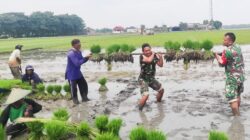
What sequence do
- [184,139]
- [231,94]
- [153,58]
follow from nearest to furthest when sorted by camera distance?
[184,139] → [231,94] → [153,58]

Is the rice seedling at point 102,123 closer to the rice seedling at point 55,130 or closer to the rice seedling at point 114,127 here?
the rice seedling at point 114,127

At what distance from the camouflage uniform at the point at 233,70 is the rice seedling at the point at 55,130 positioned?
361 centimetres

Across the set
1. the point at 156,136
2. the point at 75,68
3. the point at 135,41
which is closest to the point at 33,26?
the point at 135,41

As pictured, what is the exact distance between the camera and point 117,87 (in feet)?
44.5

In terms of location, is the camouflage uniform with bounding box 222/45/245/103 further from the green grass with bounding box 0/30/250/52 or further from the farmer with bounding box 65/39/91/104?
the green grass with bounding box 0/30/250/52

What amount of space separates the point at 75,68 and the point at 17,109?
12.3ft

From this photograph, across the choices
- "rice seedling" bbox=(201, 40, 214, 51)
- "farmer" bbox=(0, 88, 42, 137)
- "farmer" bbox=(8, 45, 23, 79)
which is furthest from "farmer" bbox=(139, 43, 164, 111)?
"farmer" bbox=(8, 45, 23, 79)

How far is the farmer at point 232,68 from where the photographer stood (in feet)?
26.9

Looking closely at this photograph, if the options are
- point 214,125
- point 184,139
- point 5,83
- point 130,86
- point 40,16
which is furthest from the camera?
point 40,16

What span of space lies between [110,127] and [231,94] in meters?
3.01

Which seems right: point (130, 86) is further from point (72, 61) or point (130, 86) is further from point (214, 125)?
point (214, 125)

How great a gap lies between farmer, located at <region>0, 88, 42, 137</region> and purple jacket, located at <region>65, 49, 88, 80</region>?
3.22 metres

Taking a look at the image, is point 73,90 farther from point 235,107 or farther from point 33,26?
point 33,26

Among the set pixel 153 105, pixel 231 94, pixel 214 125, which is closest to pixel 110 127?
pixel 214 125
